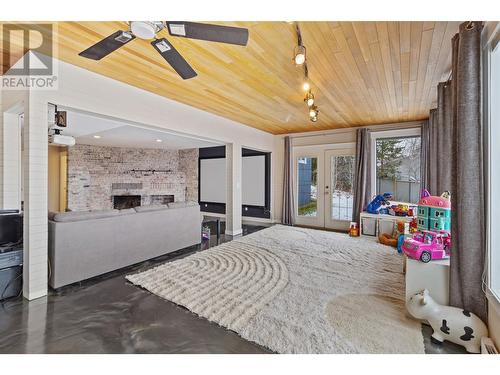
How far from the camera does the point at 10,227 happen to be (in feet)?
9.00

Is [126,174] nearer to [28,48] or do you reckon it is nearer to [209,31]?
[28,48]

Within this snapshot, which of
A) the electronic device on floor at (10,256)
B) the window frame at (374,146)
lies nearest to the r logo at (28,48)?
the electronic device on floor at (10,256)

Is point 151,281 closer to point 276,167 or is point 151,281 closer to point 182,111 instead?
point 182,111

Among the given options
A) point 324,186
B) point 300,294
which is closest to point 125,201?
point 324,186

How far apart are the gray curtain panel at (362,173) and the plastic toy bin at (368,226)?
18.7 inches

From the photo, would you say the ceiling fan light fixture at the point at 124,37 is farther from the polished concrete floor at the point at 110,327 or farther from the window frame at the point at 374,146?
the window frame at the point at 374,146

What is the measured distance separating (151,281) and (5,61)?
3.04 meters

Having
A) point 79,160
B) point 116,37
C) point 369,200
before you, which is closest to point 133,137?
point 79,160

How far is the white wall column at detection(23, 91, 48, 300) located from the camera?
7.96 ft

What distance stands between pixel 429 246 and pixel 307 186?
4.56 m

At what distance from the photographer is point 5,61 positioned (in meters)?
2.68

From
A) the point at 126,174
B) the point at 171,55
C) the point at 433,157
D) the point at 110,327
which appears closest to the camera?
the point at 171,55
